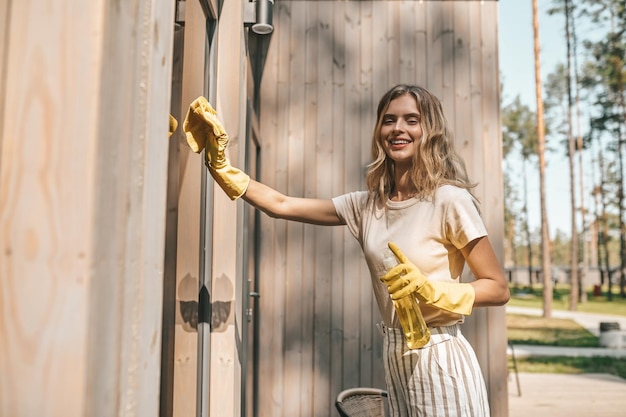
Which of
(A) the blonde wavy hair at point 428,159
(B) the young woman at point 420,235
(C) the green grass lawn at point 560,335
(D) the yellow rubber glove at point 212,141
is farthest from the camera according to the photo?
(C) the green grass lawn at point 560,335

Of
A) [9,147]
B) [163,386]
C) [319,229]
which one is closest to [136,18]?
[9,147]

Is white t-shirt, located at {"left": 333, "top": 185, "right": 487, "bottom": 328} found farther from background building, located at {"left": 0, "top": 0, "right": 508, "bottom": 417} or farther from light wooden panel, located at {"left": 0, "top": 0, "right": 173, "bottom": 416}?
light wooden panel, located at {"left": 0, "top": 0, "right": 173, "bottom": 416}

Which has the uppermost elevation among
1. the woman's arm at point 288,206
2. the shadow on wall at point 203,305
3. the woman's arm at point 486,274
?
the woman's arm at point 288,206

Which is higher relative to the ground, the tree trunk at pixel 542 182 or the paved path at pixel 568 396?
the tree trunk at pixel 542 182

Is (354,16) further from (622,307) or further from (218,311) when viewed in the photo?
(622,307)

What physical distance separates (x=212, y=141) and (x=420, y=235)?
2.37 ft

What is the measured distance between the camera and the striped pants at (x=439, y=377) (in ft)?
5.68

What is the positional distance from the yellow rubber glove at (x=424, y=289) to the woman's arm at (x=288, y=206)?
47 centimetres

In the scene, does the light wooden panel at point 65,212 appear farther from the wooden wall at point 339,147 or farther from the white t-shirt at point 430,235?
the wooden wall at point 339,147

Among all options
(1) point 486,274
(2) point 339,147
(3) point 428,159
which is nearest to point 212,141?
(3) point 428,159

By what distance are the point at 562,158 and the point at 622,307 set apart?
279 inches

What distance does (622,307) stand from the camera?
74.7 ft

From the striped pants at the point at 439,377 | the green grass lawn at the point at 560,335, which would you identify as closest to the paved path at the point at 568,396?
the green grass lawn at the point at 560,335

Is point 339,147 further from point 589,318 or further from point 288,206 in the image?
point 589,318
